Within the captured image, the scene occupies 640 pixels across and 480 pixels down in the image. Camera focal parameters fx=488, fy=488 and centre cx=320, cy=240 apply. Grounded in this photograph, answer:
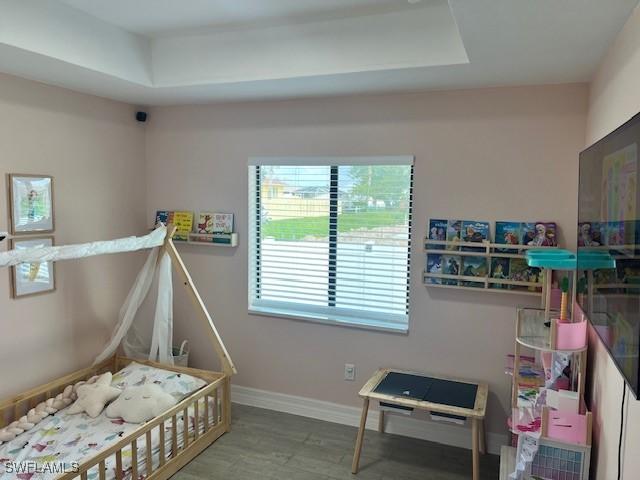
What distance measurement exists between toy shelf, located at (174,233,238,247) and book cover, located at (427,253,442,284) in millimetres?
1489

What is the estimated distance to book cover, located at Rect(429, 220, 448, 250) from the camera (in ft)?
10.4

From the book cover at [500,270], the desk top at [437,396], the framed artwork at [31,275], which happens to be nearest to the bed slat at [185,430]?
the desk top at [437,396]

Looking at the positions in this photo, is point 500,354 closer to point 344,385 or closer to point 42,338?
point 344,385

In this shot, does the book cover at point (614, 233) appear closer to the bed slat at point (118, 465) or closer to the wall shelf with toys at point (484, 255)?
the wall shelf with toys at point (484, 255)

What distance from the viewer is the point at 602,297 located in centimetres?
162

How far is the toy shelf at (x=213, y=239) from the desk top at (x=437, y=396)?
1.47 meters

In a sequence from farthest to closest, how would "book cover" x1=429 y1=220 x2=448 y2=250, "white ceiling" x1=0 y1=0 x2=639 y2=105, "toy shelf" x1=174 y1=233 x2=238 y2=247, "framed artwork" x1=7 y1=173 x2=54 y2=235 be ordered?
"toy shelf" x1=174 y1=233 x2=238 y2=247, "book cover" x1=429 y1=220 x2=448 y2=250, "framed artwork" x1=7 y1=173 x2=54 y2=235, "white ceiling" x1=0 y1=0 x2=639 y2=105

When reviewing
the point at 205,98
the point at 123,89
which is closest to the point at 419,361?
the point at 205,98

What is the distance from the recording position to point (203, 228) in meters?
3.88

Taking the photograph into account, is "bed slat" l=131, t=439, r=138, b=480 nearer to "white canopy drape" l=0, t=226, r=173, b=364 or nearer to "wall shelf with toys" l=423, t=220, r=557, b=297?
"white canopy drape" l=0, t=226, r=173, b=364

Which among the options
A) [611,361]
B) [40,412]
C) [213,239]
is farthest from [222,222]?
[611,361]

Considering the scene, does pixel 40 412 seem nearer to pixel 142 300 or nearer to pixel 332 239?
pixel 142 300

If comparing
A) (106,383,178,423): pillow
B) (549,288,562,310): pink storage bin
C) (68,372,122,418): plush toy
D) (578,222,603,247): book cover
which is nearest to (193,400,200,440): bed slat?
(106,383,178,423): pillow

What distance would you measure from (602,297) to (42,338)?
3299 millimetres
